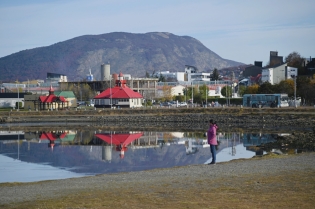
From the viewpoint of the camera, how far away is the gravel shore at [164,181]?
15.2 meters

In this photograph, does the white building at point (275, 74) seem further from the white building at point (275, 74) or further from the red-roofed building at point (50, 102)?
the red-roofed building at point (50, 102)

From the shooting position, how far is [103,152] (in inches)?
1344

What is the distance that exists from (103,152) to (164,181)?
17759 millimetres

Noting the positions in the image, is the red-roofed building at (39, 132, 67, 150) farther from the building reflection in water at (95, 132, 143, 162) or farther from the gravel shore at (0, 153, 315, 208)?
the gravel shore at (0, 153, 315, 208)

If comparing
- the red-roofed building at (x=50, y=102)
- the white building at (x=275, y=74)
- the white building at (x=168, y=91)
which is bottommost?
the red-roofed building at (x=50, y=102)

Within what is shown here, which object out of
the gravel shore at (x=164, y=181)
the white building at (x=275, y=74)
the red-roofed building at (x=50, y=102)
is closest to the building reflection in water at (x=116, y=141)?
the gravel shore at (x=164, y=181)

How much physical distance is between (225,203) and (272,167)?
275 inches

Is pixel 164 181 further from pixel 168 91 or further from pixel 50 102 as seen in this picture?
pixel 168 91

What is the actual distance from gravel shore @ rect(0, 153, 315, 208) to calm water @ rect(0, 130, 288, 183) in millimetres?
4706

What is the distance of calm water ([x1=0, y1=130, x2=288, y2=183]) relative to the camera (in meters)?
25.7

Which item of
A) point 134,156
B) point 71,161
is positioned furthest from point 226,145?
point 71,161

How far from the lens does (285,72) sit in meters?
113

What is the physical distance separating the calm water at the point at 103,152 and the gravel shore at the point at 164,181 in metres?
4.71

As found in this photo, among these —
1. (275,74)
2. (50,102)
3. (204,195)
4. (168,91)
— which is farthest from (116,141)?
(275,74)
